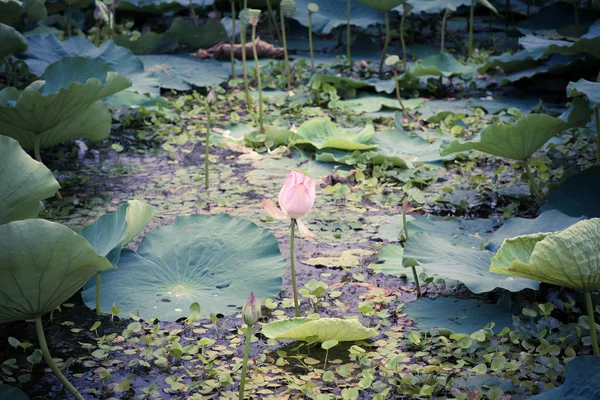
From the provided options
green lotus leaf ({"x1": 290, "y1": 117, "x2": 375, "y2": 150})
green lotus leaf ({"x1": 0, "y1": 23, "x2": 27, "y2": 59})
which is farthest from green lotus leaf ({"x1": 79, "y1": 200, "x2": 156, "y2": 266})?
green lotus leaf ({"x1": 0, "y1": 23, "x2": 27, "y2": 59})

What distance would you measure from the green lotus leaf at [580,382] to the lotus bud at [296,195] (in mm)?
653

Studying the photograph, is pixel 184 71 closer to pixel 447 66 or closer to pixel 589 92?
pixel 447 66

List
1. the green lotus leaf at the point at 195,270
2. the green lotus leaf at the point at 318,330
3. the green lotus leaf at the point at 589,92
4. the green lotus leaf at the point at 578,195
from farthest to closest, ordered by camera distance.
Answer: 1. the green lotus leaf at the point at 578,195
2. the green lotus leaf at the point at 589,92
3. the green lotus leaf at the point at 195,270
4. the green lotus leaf at the point at 318,330

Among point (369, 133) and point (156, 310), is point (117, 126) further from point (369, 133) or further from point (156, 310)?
point (156, 310)

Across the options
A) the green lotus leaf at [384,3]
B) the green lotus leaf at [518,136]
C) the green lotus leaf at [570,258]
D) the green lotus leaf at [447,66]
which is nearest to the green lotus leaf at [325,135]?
the green lotus leaf at [518,136]

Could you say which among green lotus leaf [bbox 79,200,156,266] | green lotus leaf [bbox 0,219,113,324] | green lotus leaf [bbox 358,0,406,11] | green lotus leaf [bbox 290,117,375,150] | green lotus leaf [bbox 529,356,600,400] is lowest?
green lotus leaf [bbox 290,117,375,150]

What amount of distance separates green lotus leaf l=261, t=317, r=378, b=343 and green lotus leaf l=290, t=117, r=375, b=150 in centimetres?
153

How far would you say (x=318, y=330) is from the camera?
1541 mm

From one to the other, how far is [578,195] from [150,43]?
132 inches

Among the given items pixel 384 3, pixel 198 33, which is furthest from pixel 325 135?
pixel 198 33

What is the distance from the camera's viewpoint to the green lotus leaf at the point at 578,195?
6.72 ft

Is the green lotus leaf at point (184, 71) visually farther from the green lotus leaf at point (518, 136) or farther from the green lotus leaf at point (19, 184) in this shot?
the green lotus leaf at point (19, 184)

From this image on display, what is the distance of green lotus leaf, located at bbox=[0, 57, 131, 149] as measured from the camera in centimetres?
221

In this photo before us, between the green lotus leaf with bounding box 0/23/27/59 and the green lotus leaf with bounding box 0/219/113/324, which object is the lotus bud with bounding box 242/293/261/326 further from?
the green lotus leaf with bounding box 0/23/27/59
